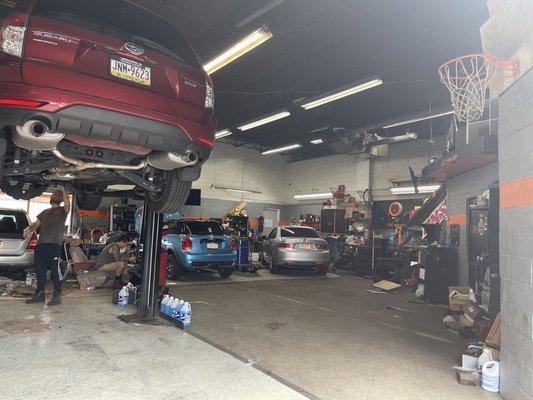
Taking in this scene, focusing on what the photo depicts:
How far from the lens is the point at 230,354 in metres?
3.30

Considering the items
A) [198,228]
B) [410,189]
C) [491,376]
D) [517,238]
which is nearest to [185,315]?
[491,376]

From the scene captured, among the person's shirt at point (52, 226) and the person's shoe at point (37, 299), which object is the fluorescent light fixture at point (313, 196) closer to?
the person's shirt at point (52, 226)

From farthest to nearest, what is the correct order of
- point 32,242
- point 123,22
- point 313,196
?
point 313,196, point 32,242, point 123,22

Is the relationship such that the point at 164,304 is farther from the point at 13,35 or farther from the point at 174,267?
the point at 174,267

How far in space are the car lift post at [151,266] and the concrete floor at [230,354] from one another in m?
0.30

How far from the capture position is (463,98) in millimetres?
4465

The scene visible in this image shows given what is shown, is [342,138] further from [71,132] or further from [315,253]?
[71,132]

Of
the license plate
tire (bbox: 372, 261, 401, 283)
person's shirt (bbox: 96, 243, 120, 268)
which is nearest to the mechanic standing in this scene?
person's shirt (bbox: 96, 243, 120, 268)

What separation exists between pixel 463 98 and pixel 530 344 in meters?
3.06

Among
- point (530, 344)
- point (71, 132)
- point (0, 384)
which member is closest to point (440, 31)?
point (530, 344)

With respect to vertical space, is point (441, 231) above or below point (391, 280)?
above

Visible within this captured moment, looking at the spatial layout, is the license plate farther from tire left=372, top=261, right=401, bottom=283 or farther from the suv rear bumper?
tire left=372, top=261, right=401, bottom=283

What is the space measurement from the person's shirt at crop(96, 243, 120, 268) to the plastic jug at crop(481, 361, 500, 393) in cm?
602

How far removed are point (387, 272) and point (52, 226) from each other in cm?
727
